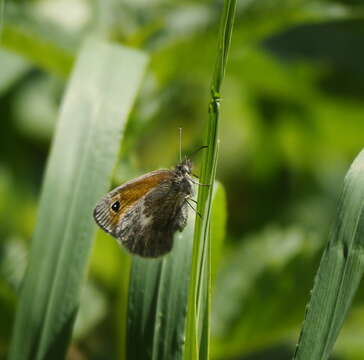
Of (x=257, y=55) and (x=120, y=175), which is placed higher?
(x=257, y=55)

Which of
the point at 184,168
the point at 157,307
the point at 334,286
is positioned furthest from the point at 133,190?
the point at 334,286

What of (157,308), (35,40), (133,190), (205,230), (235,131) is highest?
(235,131)

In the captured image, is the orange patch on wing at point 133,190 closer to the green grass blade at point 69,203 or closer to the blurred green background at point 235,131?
the green grass blade at point 69,203

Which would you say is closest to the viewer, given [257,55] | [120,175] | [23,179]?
[120,175]

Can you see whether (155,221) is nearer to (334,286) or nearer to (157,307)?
(157,307)

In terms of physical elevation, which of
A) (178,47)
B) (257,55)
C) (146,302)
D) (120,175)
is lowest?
(146,302)

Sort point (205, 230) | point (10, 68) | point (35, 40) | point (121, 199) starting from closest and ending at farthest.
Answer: point (205, 230), point (121, 199), point (35, 40), point (10, 68)

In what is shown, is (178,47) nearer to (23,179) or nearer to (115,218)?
(115,218)

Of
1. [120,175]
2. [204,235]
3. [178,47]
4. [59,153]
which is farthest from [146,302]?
[178,47]

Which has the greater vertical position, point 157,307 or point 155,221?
point 155,221
